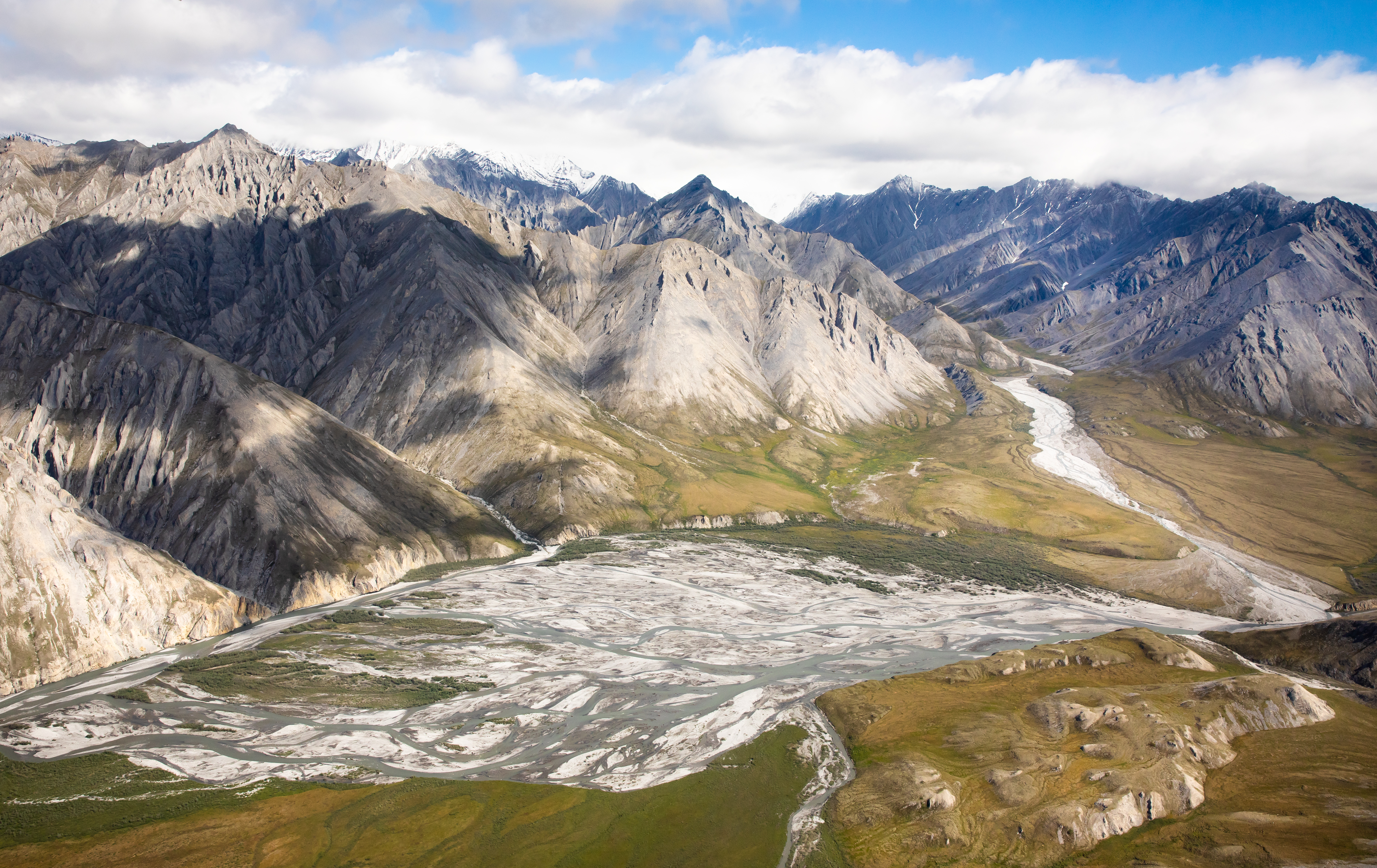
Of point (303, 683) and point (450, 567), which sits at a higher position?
point (450, 567)

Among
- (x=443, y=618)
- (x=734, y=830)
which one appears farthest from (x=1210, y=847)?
(x=443, y=618)

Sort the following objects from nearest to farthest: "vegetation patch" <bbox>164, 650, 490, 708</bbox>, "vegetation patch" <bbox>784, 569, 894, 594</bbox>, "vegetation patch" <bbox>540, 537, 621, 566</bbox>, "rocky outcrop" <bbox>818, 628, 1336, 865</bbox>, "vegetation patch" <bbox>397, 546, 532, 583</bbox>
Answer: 1. "rocky outcrop" <bbox>818, 628, 1336, 865</bbox>
2. "vegetation patch" <bbox>164, 650, 490, 708</bbox>
3. "vegetation patch" <bbox>397, 546, 532, 583</bbox>
4. "vegetation patch" <bbox>784, 569, 894, 594</bbox>
5. "vegetation patch" <bbox>540, 537, 621, 566</bbox>

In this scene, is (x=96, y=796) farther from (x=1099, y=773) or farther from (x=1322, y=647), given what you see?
(x=1322, y=647)

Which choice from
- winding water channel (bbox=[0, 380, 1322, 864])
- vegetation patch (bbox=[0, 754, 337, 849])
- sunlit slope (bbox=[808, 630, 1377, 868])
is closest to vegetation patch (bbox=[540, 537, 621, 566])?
winding water channel (bbox=[0, 380, 1322, 864])

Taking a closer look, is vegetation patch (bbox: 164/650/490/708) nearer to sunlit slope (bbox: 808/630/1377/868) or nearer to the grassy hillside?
the grassy hillside

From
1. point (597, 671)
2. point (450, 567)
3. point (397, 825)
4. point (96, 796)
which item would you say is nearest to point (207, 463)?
point (450, 567)

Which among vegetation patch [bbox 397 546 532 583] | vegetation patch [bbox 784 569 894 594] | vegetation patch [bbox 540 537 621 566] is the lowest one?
vegetation patch [bbox 784 569 894 594]
